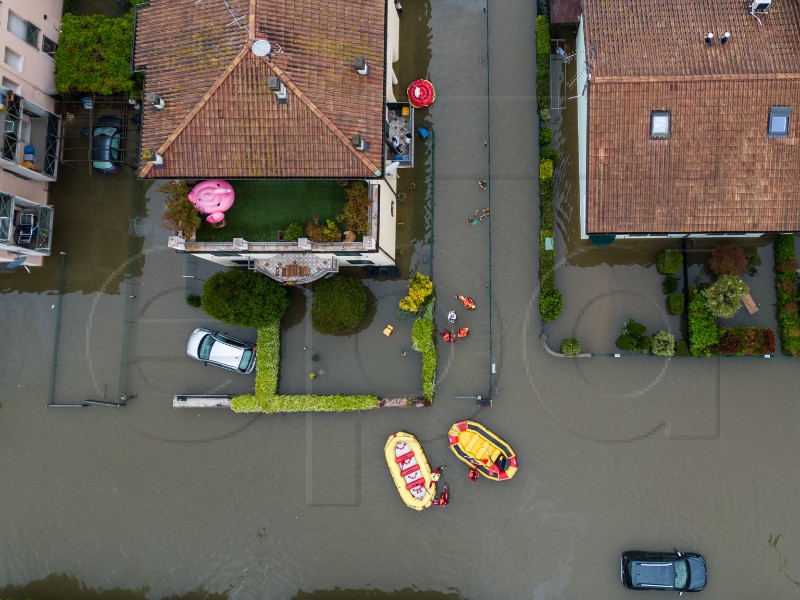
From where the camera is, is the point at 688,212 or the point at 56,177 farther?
the point at 56,177

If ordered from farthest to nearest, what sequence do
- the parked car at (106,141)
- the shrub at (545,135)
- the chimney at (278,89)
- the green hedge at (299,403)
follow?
the parked car at (106,141) → the shrub at (545,135) → the green hedge at (299,403) → the chimney at (278,89)

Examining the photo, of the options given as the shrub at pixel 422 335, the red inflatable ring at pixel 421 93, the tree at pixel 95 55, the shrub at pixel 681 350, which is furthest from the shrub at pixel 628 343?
the tree at pixel 95 55

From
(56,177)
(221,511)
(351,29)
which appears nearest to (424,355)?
(221,511)

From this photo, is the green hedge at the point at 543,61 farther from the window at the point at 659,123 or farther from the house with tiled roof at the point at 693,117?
the window at the point at 659,123

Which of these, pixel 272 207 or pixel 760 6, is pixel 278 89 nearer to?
pixel 272 207

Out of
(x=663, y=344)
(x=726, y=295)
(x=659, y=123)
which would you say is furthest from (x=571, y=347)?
(x=659, y=123)

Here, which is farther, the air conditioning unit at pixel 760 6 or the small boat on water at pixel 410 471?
the small boat on water at pixel 410 471

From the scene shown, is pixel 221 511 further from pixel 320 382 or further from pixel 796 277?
pixel 796 277
